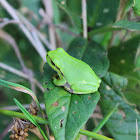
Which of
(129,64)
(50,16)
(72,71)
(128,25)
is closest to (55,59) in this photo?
(72,71)

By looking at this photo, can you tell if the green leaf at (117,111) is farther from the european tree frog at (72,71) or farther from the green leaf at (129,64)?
the green leaf at (129,64)

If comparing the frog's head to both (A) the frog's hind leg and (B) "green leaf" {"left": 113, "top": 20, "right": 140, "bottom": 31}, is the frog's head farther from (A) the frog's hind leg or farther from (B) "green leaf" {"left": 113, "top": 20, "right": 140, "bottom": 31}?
(B) "green leaf" {"left": 113, "top": 20, "right": 140, "bottom": 31}

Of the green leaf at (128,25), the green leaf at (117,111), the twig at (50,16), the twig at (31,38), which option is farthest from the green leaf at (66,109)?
the twig at (50,16)

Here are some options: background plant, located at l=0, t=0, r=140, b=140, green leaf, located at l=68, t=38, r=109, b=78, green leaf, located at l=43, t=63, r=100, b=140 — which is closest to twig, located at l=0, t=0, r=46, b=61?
background plant, located at l=0, t=0, r=140, b=140

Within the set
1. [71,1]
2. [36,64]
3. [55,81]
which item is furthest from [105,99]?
[71,1]

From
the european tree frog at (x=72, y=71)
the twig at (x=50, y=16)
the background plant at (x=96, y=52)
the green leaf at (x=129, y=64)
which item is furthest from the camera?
the twig at (x=50, y=16)
